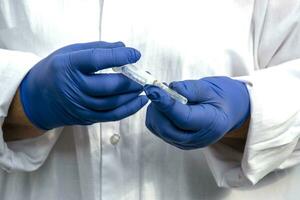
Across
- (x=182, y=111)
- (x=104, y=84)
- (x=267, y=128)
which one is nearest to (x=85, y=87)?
(x=104, y=84)

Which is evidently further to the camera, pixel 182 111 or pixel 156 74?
pixel 156 74

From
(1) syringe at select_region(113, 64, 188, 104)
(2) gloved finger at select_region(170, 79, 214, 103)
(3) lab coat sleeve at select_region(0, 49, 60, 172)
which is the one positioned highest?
(1) syringe at select_region(113, 64, 188, 104)

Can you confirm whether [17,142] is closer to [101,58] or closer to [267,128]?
[101,58]

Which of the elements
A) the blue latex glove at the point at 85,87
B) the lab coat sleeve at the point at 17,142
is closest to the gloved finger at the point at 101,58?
the blue latex glove at the point at 85,87

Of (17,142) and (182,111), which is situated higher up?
(182,111)

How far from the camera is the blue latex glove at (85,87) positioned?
807 mm

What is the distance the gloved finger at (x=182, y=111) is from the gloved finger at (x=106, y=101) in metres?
0.06

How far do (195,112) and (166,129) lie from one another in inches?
1.8

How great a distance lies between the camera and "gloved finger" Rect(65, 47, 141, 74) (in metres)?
0.80

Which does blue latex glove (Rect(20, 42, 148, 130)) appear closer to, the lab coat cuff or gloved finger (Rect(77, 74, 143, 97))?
gloved finger (Rect(77, 74, 143, 97))

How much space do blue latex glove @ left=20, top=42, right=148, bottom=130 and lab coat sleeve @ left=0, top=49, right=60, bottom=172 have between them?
1.3 inches

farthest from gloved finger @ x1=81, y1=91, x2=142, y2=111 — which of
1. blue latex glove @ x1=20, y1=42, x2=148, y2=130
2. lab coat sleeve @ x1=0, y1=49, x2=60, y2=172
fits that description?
lab coat sleeve @ x1=0, y1=49, x2=60, y2=172

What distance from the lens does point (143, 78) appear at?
81cm

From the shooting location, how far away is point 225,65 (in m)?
0.96
